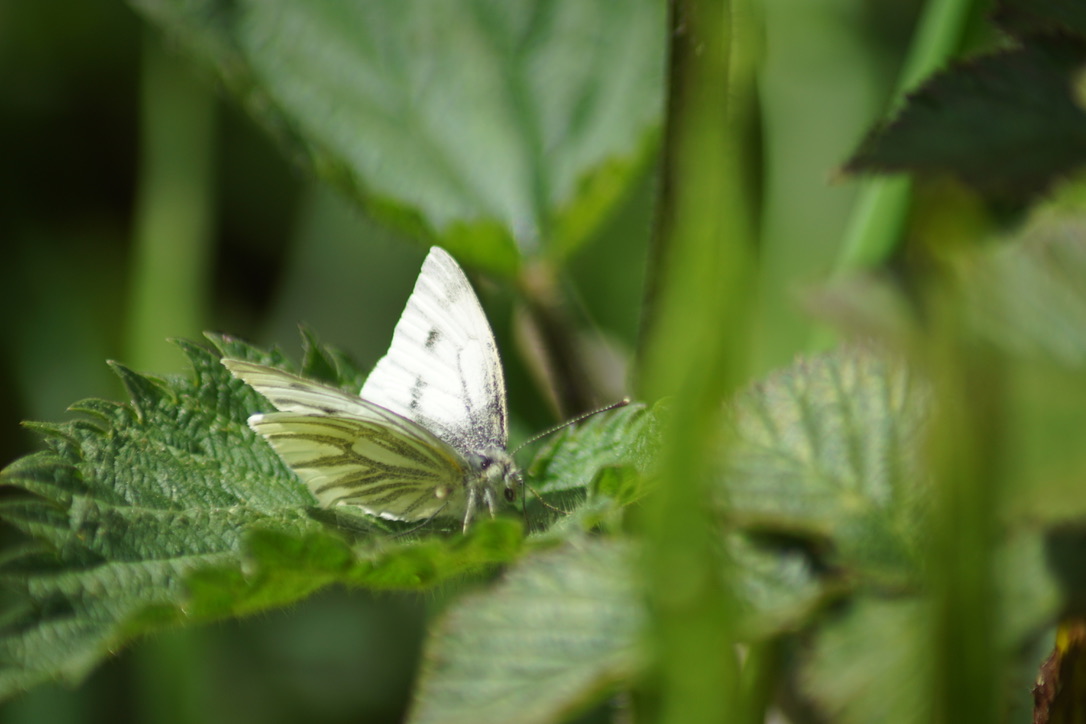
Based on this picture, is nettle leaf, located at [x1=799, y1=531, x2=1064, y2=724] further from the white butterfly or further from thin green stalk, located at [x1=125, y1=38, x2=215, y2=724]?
thin green stalk, located at [x1=125, y1=38, x2=215, y2=724]

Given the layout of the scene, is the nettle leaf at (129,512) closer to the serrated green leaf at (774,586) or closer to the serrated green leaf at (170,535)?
the serrated green leaf at (170,535)

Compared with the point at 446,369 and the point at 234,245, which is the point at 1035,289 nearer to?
the point at 446,369

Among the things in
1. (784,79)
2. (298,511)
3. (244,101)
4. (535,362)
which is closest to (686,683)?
(298,511)

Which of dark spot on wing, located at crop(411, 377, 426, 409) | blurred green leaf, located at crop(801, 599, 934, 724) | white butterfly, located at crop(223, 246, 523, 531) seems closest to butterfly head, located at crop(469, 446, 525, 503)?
white butterfly, located at crop(223, 246, 523, 531)

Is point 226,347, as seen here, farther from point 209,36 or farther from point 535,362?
point 209,36

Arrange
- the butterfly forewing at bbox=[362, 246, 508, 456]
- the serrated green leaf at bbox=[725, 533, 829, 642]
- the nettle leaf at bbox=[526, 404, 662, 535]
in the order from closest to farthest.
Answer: the serrated green leaf at bbox=[725, 533, 829, 642] → the nettle leaf at bbox=[526, 404, 662, 535] → the butterfly forewing at bbox=[362, 246, 508, 456]
